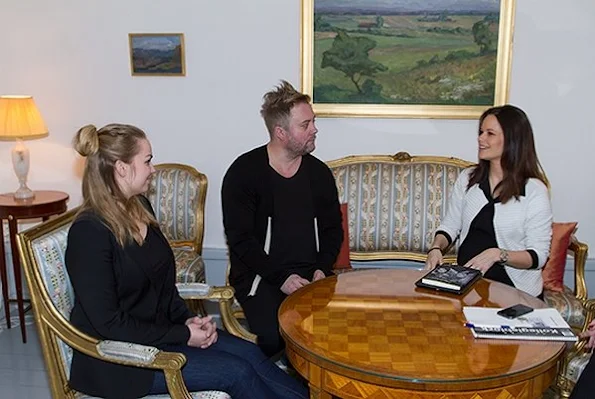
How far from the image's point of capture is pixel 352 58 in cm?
381

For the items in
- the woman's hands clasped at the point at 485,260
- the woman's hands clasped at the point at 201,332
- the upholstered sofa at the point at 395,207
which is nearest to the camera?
the woman's hands clasped at the point at 201,332

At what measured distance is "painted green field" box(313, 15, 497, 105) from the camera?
372 cm

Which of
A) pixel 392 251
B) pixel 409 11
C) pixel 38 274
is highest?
pixel 409 11

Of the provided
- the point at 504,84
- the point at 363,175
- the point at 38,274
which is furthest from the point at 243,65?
the point at 38,274

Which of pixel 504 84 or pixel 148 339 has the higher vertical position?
pixel 504 84

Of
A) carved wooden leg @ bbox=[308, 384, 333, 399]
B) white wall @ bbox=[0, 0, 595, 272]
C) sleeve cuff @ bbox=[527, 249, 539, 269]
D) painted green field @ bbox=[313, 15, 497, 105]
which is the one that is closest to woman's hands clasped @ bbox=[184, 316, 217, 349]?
carved wooden leg @ bbox=[308, 384, 333, 399]

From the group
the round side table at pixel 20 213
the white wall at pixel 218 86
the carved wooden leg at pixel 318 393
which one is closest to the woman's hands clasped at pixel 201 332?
the carved wooden leg at pixel 318 393

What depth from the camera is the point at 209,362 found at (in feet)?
6.94

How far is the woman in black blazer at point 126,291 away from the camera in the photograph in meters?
2.01

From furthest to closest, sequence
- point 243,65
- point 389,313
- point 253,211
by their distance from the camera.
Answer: point 243,65 → point 253,211 → point 389,313

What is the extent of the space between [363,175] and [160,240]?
1651 millimetres

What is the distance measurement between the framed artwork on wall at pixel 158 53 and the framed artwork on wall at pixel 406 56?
2.56ft

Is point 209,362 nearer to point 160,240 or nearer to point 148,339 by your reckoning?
point 148,339

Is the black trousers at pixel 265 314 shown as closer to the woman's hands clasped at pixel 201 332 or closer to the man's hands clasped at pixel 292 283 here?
the man's hands clasped at pixel 292 283
